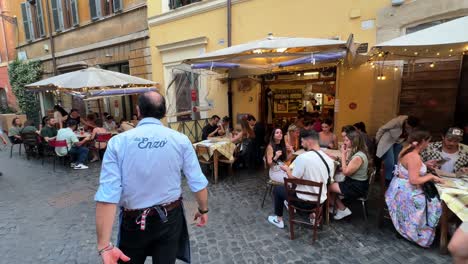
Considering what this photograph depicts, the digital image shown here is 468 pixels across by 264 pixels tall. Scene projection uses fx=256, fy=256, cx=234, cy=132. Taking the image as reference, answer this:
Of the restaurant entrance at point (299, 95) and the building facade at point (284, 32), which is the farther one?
the restaurant entrance at point (299, 95)

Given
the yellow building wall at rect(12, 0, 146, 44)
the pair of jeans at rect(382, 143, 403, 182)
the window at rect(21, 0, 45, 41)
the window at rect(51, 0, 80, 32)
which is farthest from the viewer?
the window at rect(21, 0, 45, 41)

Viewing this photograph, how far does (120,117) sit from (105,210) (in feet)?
35.1

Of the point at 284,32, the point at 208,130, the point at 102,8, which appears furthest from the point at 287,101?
the point at 102,8

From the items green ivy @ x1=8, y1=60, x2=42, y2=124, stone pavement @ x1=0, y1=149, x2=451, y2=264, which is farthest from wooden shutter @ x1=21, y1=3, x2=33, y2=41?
stone pavement @ x1=0, y1=149, x2=451, y2=264

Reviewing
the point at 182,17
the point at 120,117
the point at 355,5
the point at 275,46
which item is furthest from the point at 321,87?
the point at 120,117

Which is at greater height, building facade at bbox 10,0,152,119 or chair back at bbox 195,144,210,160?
building facade at bbox 10,0,152,119

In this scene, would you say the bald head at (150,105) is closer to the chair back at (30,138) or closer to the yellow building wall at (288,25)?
the yellow building wall at (288,25)

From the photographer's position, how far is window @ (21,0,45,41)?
13105 millimetres

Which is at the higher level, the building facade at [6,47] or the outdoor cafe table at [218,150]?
the building facade at [6,47]

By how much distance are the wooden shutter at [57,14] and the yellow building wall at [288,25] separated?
6182 mm

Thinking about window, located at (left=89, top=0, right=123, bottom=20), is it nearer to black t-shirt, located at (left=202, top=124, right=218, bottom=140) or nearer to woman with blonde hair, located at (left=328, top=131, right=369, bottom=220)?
black t-shirt, located at (left=202, top=124, right=218, bottom=140)

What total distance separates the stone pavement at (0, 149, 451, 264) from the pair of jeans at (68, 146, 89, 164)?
180 cm

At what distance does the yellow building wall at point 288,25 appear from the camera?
218 inches

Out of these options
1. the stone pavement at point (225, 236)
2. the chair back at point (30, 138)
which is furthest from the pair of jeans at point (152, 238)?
the chair back at point (30, 138)
